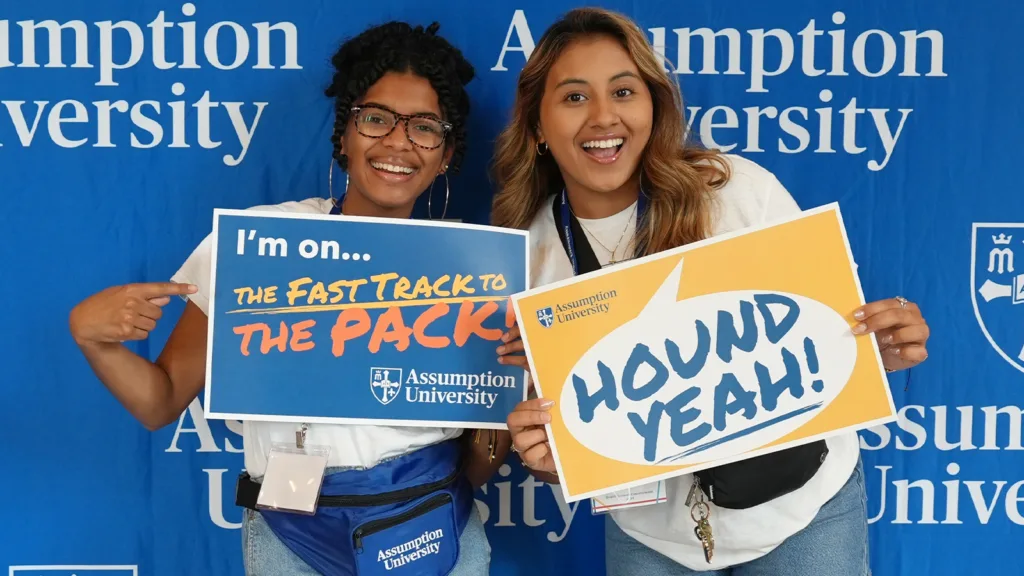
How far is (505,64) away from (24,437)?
4.75 feet

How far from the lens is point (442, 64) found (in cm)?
162

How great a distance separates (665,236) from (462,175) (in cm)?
60

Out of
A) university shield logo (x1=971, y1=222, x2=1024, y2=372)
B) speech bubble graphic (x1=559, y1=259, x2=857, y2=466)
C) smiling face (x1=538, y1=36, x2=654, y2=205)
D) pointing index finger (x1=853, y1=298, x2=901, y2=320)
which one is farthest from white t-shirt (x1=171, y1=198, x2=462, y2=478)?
university shield logo (x1=971, y1=222, x2=1024, y2=372)

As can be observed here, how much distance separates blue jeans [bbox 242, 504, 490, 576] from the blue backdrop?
0.43 metres

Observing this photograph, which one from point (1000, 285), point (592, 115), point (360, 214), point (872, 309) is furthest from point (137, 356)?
point (1000, 285)

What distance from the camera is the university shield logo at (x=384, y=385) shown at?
1.42 metres

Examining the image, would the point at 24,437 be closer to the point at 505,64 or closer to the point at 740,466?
the point at 505,64

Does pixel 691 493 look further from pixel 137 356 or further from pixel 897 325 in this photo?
pixel 137 356

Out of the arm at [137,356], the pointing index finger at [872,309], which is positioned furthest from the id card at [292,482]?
the pointing index finger at [872,309]

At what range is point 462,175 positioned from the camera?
186 centimetres

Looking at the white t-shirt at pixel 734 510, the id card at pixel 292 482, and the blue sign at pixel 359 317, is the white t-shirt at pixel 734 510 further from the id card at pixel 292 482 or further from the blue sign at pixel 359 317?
the id card at pixel 292 482

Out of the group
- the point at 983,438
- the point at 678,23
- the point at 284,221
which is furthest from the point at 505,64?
the point at 983,438

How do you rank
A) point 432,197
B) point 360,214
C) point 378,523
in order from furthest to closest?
point 432,197
point 360,214
point 378,523

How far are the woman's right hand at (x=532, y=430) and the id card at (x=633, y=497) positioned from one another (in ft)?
0.57
